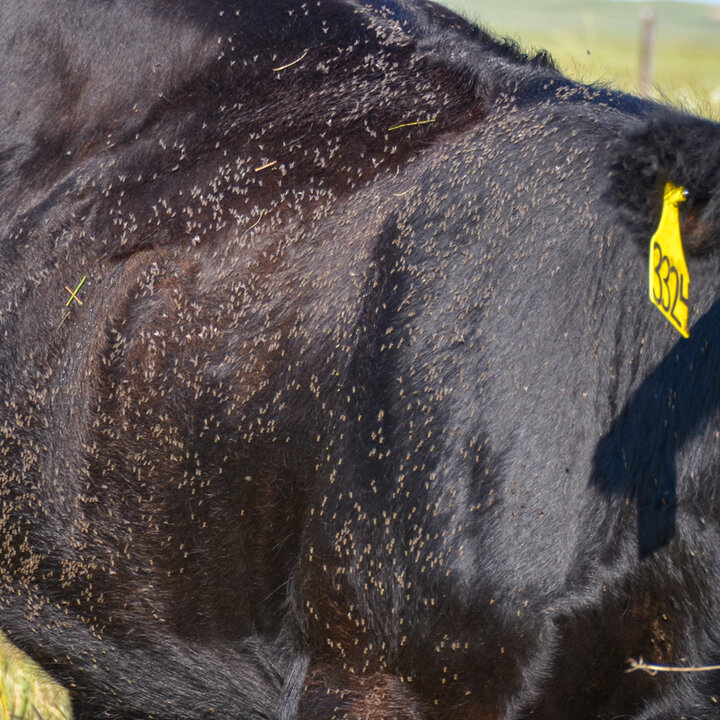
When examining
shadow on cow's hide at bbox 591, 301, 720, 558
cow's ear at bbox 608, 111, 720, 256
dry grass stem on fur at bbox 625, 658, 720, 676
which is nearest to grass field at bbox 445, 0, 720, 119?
cow's ear at bbox 608, 111, 720, 256

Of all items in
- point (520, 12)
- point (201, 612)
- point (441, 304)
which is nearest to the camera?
point (441, 304)

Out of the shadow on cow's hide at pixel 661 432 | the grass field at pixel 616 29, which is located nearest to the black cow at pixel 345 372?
the shadow on cow's hide at pixel 661 432

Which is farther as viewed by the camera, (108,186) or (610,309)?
(108,186)

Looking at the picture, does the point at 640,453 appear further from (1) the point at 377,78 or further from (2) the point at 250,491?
(1) the point at 377,78

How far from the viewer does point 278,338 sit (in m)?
2.14

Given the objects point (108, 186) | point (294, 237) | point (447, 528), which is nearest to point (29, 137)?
point (108, 186)

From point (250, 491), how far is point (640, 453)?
81cm

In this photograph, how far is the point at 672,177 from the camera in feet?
5.89

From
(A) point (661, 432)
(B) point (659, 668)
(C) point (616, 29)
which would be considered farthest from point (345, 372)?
(C) point (616, 29)

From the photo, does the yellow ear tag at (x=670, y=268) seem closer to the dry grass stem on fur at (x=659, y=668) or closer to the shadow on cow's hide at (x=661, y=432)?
the shadow on cow's hide at (x=661, y=432)

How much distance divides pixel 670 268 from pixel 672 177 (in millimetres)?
186

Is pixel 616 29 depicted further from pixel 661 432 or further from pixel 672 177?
pixel 661 432

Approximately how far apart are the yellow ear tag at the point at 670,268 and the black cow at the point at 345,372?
15mm

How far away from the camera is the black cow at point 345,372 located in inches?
72.0
